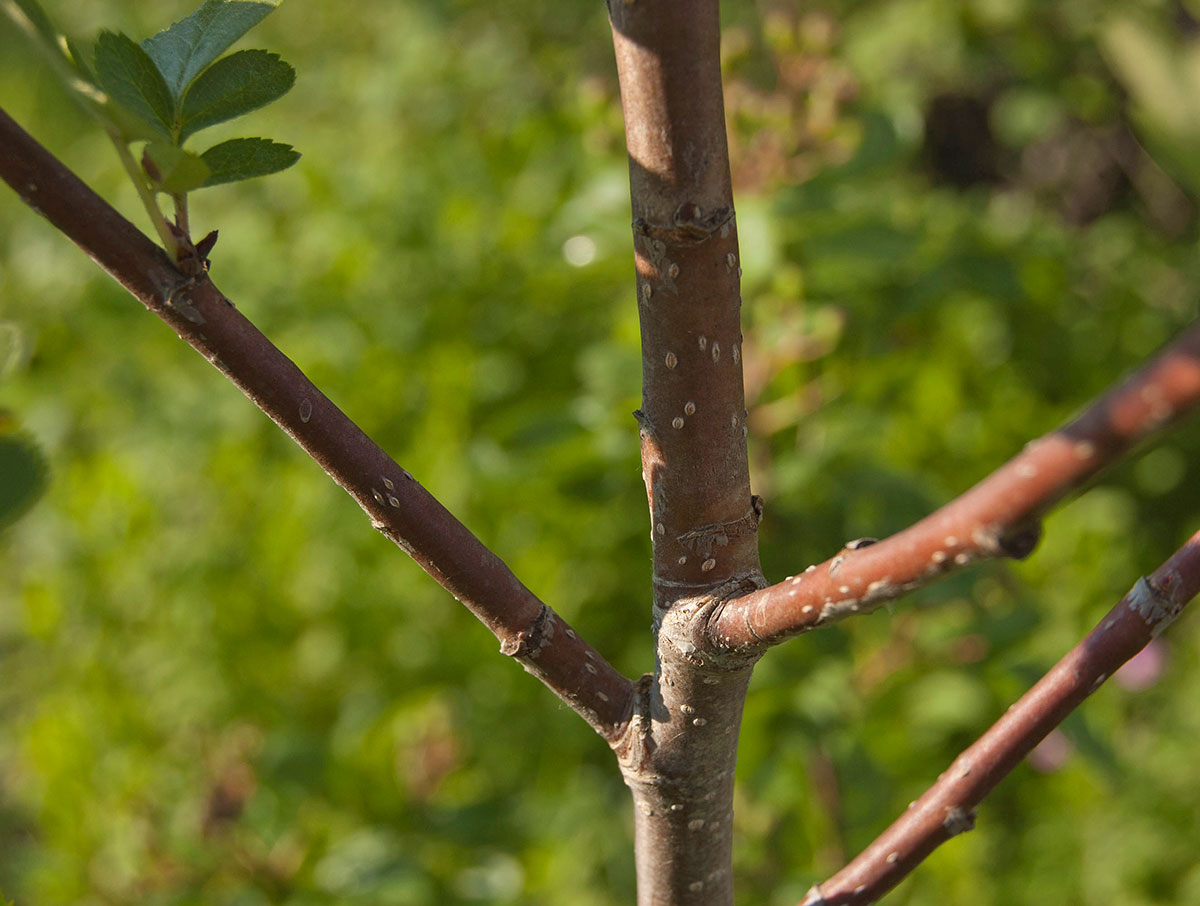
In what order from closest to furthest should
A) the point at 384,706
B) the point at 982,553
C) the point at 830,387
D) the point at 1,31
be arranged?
the point at 982,553, the point at 1,31, the point at 830,387, the point at 384,706

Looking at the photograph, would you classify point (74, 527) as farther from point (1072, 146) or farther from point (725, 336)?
point (1072, 146)

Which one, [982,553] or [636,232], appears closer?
[982,553]

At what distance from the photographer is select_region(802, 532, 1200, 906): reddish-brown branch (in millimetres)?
408

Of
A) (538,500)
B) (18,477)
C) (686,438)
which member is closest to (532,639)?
(686,438)

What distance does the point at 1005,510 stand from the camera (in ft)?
0.83

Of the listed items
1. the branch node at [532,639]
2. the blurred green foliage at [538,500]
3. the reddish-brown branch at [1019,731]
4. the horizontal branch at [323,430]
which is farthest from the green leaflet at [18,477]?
the blurred green foliage at [538,500]

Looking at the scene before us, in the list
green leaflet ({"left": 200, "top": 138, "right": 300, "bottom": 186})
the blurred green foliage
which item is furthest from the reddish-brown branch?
the blurred green foliage

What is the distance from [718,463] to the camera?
419 millimetres

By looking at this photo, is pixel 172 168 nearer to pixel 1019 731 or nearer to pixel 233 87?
pixel 233 87

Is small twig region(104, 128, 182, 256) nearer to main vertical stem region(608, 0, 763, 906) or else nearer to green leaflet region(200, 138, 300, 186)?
green leaflet region(200, 138, 300, 186)

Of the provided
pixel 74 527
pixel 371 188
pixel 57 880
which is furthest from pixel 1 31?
pixel 74 527

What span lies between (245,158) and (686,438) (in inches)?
7.9

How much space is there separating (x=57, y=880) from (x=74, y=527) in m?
0.60

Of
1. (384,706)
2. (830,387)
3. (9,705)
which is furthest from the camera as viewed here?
(9,705)
